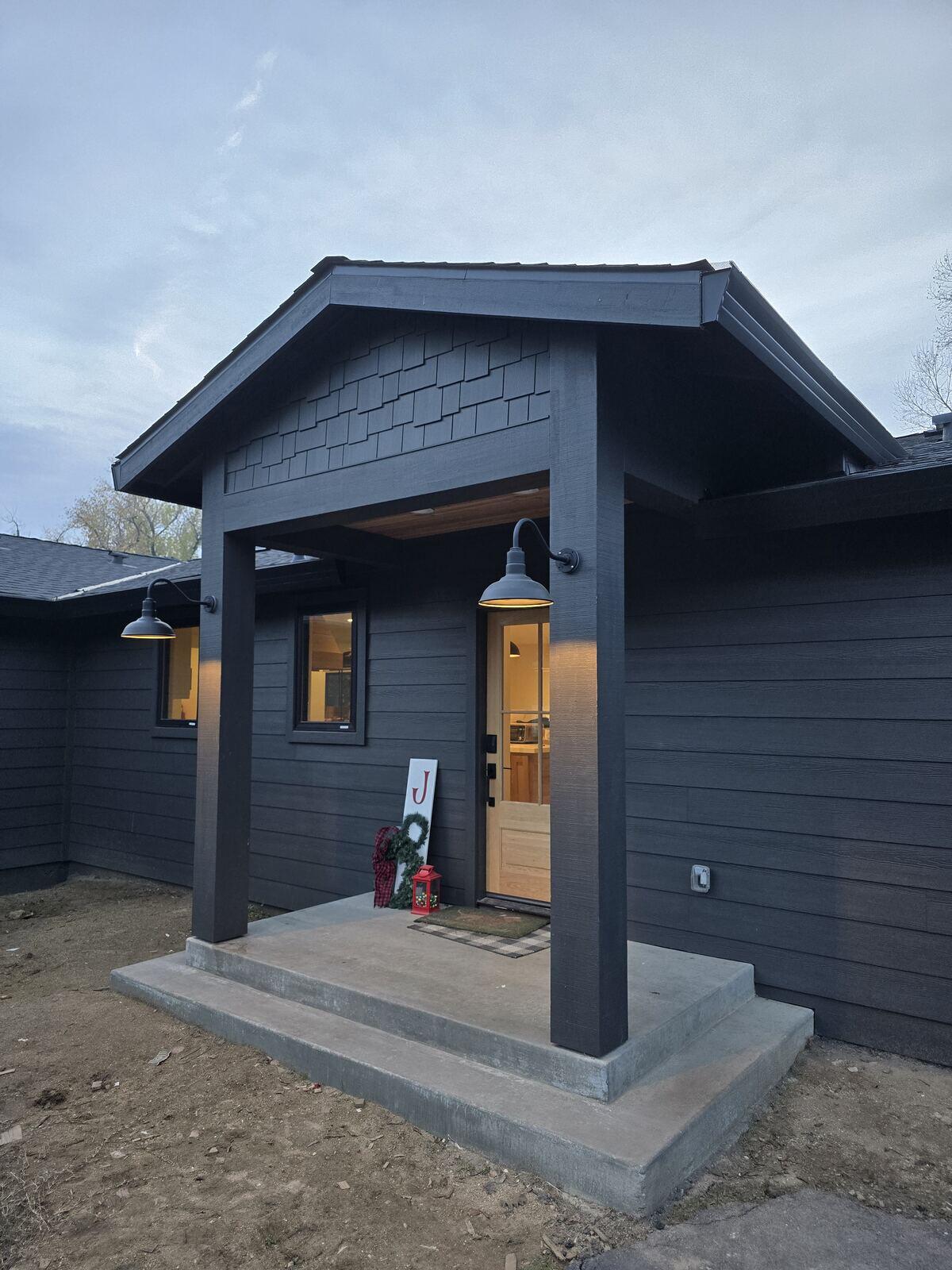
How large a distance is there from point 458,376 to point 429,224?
35762 millimetres

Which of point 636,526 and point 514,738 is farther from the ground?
point 636,526

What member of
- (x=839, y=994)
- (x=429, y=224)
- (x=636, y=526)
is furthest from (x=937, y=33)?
(x=429, y=224)

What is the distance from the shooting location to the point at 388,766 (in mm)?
5523

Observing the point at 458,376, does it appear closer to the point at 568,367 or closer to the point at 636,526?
the point at 568,367

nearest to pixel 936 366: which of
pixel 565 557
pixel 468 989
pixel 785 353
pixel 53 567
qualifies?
pixel 785 353

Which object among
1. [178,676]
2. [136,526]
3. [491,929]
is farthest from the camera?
[136,526]

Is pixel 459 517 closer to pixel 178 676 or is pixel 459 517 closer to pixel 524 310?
pixel 524 310

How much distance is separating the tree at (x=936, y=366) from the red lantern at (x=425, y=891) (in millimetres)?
12399

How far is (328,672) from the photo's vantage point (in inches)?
241

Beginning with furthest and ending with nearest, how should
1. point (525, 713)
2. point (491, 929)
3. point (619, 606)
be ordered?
1. point (525, 713)
2. point (491, 929)
3. point (619, 606)

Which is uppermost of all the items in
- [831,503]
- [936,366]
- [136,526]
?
[936,366]

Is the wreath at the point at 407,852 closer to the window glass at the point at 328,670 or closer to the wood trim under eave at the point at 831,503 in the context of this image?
the window glass at the point at 328,670

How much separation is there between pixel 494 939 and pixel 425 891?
0.71 m

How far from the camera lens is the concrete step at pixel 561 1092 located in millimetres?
2363
